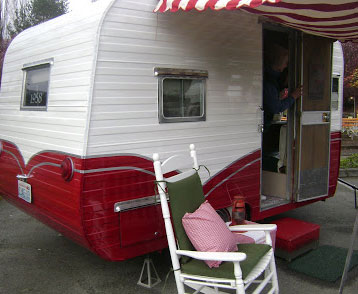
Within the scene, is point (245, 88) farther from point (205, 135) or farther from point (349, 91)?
point (349, 91)

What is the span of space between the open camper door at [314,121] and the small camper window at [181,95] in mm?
1709

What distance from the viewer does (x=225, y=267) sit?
3.09 m

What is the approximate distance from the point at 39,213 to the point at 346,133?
13617 mm

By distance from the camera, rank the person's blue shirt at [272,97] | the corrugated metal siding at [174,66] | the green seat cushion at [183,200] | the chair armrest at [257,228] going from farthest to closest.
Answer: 1. the person's blue shirt at [272,97]
2. the chair armrest at [257,228]
3. the corrugated metal siding at [174,66]
4. the green seat cushion at [183,200]

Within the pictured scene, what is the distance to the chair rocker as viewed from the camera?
116 inches

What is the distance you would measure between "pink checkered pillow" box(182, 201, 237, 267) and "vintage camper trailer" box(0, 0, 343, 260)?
52cm

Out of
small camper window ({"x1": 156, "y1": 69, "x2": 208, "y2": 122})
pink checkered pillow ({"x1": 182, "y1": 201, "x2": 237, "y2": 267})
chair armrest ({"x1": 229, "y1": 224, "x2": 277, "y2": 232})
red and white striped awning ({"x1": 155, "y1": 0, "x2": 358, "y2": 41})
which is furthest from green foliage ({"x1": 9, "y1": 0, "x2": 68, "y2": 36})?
pink checkered pillow ({"x1": 182, "y1": 201, "x2": 237, "y2": 267})

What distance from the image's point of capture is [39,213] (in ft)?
13.3

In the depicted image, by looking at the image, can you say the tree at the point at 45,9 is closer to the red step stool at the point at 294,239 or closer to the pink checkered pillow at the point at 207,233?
the red step stool at the point at 294,239

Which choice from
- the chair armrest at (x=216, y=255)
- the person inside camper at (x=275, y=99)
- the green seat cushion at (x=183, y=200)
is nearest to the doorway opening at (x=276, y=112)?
the person inside camper at (x=275, y=99)

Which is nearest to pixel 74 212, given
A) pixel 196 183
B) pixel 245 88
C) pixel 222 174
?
pixel 196 183

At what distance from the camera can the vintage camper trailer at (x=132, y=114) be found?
10.9 ft

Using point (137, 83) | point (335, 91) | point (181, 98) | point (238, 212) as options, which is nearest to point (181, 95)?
point (181, 98)

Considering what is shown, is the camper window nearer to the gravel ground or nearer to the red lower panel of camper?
the gravel ground
